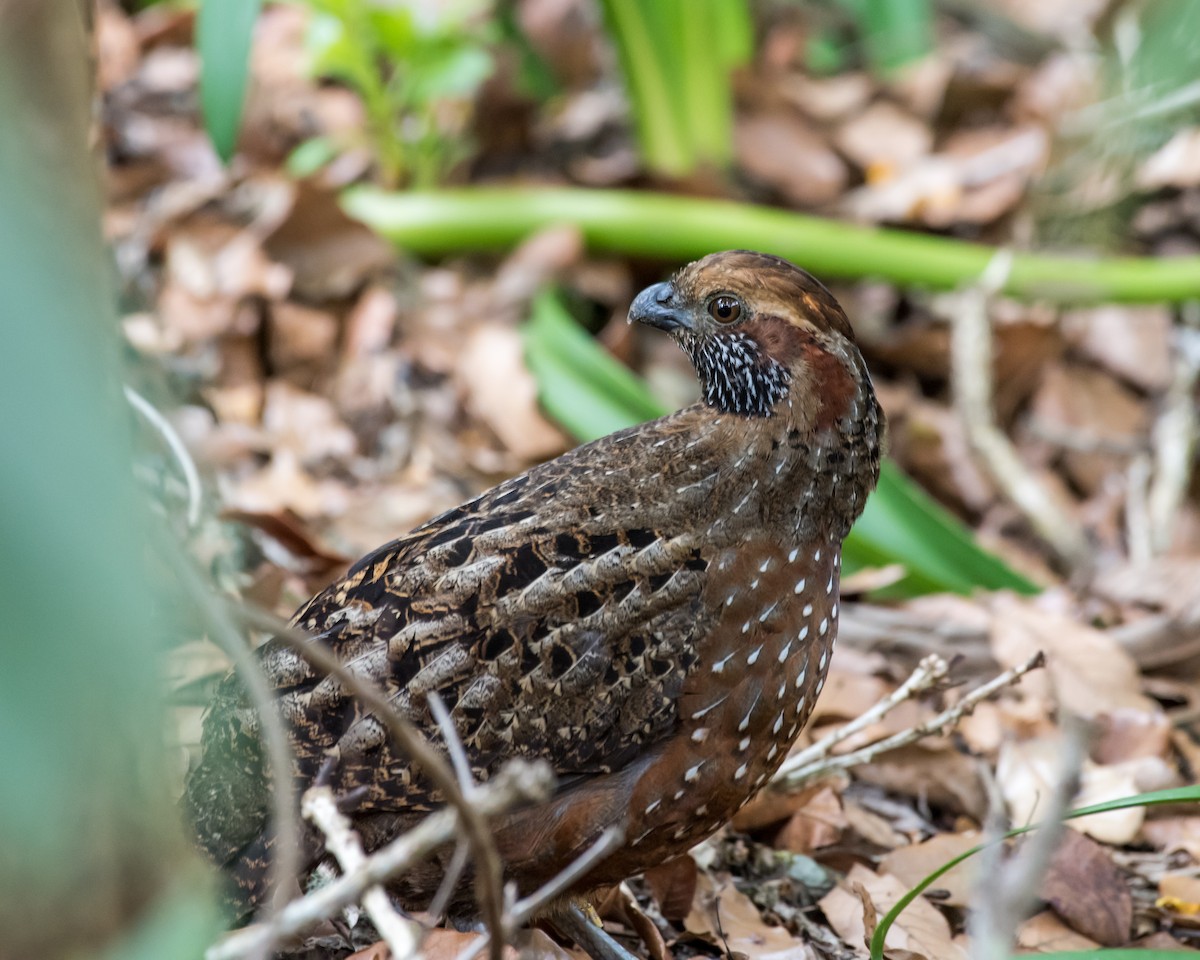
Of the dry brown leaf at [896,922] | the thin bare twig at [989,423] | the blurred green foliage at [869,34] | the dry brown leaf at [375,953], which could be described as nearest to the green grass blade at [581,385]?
the thin bare twig at [989,423]

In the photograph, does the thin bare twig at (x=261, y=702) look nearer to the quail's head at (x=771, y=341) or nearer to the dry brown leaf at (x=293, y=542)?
the quail's head at (x=771, y=341)

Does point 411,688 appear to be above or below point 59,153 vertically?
below

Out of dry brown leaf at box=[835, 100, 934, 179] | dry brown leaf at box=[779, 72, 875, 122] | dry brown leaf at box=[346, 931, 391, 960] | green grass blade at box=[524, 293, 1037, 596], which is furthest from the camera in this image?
dry brown leaf at box=[779, 72, 875, 122]

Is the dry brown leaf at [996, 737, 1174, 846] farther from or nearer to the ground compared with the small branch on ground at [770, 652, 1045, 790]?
nearer to the ground

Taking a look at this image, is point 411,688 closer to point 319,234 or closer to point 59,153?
point 59,153

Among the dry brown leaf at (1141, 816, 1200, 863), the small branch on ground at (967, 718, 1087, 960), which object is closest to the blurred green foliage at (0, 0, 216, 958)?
the small branch on ground at (967, 718, 1087, 960)

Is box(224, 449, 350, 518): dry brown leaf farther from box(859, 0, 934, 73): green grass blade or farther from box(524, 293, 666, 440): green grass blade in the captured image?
box(859, 0, 934, 73): green grass blade

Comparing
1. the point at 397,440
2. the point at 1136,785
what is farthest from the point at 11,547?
the point at 397,440
